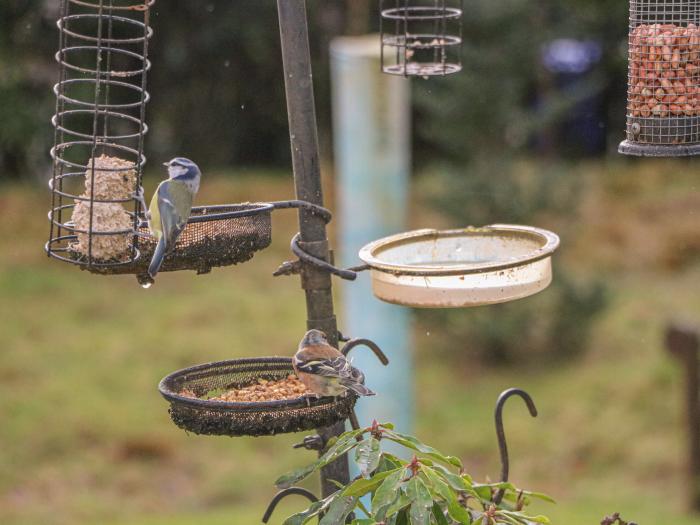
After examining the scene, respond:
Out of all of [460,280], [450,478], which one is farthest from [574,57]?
[450,478]

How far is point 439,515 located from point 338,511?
225mm

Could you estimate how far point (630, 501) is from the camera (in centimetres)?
712

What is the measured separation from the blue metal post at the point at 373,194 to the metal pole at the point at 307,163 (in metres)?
3.07

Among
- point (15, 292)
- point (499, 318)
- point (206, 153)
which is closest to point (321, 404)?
point (499, 318)

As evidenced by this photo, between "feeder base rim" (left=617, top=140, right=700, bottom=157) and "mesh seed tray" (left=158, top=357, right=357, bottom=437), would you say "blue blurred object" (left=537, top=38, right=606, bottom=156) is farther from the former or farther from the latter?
"mesh seed tray" (left=158, top=357, right=357, bottom=437)

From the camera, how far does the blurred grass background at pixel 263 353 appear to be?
7.41 m

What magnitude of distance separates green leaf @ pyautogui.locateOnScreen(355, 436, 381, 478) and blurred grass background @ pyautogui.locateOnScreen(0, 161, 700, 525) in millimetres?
4515

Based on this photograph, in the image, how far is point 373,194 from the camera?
19.8 ft

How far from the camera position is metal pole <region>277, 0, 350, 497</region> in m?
2.82

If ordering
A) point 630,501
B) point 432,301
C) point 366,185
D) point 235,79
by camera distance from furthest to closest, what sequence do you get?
point 235,79 → point 630,501 → point 366,185 → point 432,301

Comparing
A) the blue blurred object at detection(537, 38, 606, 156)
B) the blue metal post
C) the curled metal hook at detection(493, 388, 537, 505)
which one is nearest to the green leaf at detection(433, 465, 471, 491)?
the curled metal hook at detection(493, 388, 537, 505)

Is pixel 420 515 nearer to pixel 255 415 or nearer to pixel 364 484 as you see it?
pixel 364 484

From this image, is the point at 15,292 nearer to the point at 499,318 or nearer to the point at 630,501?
the point at 499,318

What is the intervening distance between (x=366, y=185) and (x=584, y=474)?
2918 millimetres
